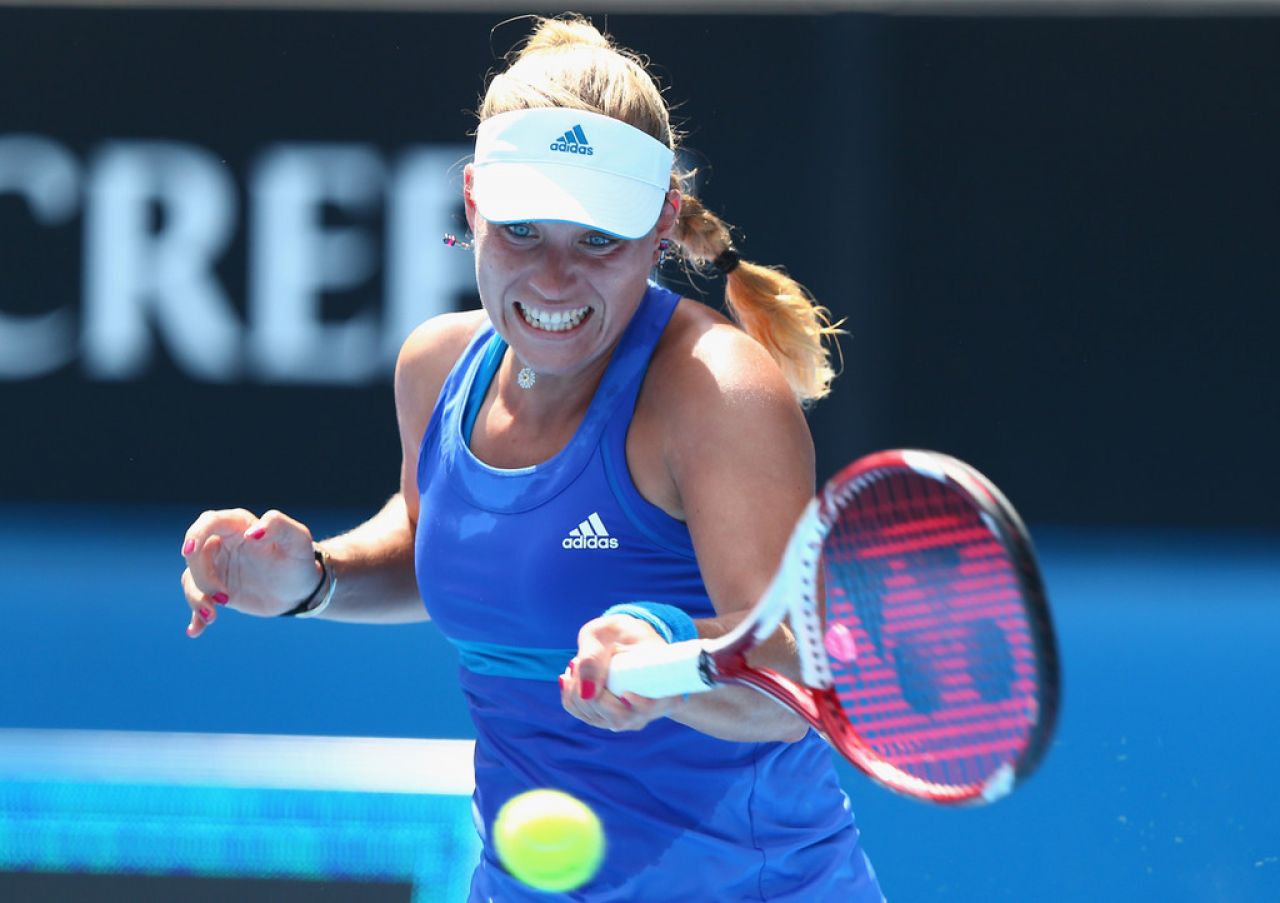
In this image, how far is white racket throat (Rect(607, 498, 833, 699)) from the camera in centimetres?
181

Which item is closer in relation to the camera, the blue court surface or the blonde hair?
the blonde hair

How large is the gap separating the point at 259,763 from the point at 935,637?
1.64 meters

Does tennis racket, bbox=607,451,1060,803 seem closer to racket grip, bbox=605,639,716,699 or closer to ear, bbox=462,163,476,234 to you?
racket grip, bbox=605,639,716,699

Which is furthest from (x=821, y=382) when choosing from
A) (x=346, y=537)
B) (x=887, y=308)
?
(x=887, y=308)

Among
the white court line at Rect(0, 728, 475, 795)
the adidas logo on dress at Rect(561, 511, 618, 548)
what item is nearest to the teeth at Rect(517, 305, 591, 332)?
the adidas logo on dress at Rect(561, 511, 618, 548)

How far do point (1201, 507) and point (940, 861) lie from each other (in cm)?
256

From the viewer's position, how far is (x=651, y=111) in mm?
2178

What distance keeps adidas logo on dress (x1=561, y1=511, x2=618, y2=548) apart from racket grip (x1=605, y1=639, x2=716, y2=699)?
0.65 feet

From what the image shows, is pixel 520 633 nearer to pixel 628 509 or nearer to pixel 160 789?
pixel 628 509

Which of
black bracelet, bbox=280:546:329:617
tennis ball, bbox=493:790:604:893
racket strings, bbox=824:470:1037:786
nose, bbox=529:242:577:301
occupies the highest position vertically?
nose, bbox=529:242:577:301

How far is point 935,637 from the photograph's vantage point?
2154 mm

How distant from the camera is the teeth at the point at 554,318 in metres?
2.09

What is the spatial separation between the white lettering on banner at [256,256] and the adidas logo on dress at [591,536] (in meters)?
3.67

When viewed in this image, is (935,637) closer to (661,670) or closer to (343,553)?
(661,670)
